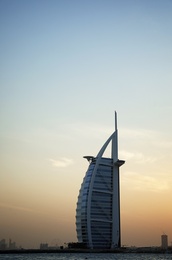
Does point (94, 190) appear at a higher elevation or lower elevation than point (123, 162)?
lower

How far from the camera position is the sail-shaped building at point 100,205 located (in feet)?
577

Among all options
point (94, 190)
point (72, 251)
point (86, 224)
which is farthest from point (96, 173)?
point (72, 251)

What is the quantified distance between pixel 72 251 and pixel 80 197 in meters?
22.5

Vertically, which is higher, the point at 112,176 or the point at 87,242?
the point at 112,176

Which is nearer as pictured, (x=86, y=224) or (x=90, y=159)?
(x=86, y=224)

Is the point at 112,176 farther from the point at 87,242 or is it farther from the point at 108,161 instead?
the point at 87,242

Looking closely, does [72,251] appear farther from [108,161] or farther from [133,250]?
[108,161]

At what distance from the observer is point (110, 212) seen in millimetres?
182625

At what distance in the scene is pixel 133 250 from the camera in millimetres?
178750

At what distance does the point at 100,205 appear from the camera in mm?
179375

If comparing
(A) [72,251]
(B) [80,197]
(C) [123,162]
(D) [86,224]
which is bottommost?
(A) [72,251]

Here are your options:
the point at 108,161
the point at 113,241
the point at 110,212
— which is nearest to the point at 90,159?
the point at 108,161

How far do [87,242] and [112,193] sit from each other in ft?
76.9

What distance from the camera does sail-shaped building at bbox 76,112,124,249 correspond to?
17575 cm
